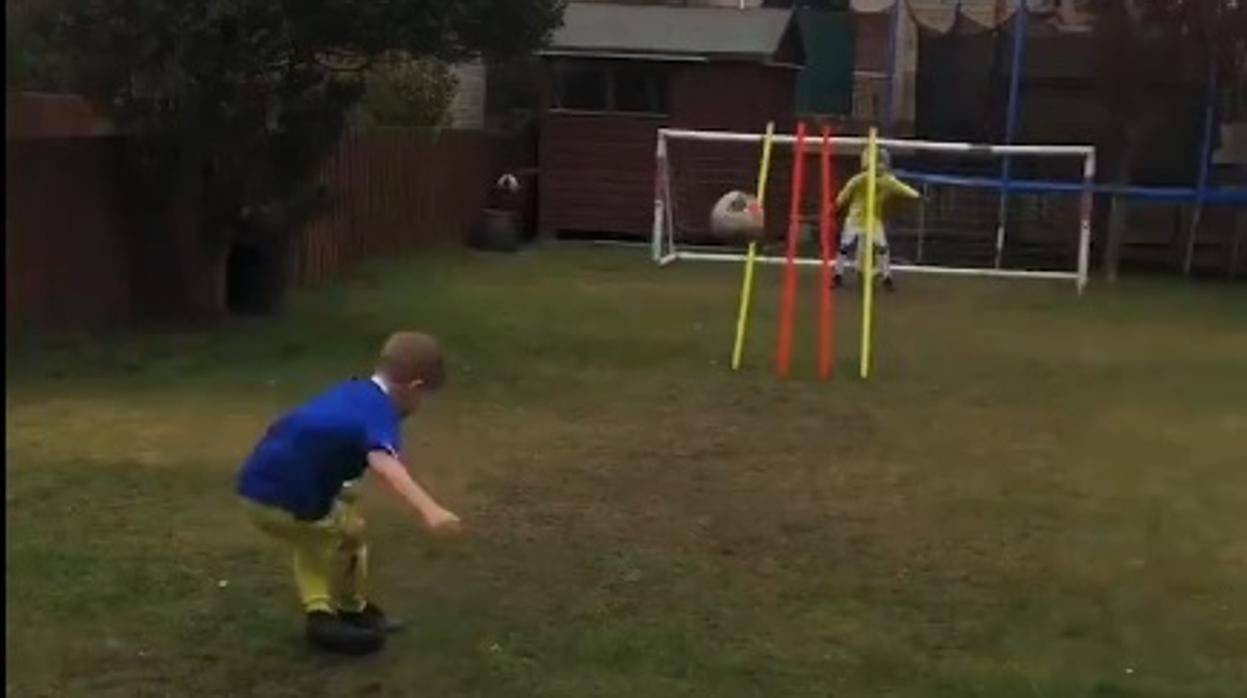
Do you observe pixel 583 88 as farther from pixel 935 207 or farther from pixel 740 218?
pixel 740 218

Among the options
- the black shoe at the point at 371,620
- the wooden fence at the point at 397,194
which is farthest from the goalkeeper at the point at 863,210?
the black shoe at the point at 371,620

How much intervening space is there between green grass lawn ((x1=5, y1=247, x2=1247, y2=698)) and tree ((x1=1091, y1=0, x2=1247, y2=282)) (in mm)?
8178

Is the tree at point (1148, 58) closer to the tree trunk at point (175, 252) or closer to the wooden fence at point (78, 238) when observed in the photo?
the wooden fence at point (78, 238)

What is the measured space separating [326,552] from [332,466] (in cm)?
Answer: 41

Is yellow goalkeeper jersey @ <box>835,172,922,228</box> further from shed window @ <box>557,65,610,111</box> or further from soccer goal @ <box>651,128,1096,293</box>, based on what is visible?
shed window @ <box>557,65,610,111</box>

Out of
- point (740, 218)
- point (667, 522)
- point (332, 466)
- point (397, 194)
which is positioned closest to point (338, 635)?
point (332, 466)

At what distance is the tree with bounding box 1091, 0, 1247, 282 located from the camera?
72.7 feet

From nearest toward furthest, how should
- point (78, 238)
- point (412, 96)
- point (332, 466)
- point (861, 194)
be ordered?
1. point (332, 466)
2. point (78, 238)
3. point (861, 194)
4. point (412, 96)

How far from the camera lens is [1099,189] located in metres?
20.6

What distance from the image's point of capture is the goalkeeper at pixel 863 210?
17.0 metres

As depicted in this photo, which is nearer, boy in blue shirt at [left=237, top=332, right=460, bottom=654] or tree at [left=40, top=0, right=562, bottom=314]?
boy in blue shirt at [left=237, top=332, right=460, bottom=654]

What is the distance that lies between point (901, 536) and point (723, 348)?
6363 millimetres

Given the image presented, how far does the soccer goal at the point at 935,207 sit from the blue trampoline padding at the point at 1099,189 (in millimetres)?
34

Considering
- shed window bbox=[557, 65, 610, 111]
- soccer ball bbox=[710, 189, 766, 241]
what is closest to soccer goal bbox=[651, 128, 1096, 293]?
shed window bbox=[557, 65, 610, 111]
